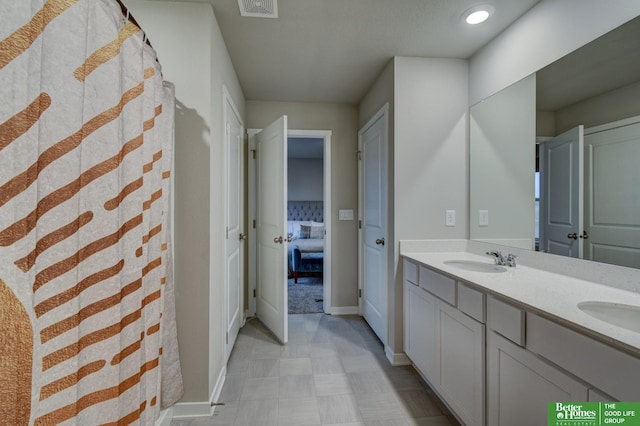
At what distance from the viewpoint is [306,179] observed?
21.4 ft

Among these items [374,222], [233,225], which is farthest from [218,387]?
[374,222]

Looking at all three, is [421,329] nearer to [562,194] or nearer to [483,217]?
[483,217]

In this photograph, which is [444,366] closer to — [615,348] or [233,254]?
[615,348]

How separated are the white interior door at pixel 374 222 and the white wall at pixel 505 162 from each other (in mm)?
712

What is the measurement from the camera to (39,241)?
2.16 feet

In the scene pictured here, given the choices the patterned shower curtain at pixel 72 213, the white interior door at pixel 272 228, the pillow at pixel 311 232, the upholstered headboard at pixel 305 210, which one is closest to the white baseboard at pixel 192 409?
the patterned shower curtain at pixel 72 213

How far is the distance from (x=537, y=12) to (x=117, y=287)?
2552 millimetres

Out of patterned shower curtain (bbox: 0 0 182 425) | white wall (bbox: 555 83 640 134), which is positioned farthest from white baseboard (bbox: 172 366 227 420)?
white wall (bbox: 555 83 640 134)

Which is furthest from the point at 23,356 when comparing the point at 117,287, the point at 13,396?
the point at 117,287

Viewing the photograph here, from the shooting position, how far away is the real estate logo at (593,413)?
2.51ft

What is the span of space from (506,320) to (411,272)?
88 centimetres

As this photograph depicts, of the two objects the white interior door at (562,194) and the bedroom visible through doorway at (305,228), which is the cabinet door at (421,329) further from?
the bedroom visible through doorway at (305,228)

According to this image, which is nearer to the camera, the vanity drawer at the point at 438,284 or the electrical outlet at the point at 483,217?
the vanity drawer at the point at 438,284

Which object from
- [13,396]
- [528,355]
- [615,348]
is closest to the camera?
[13,396]
